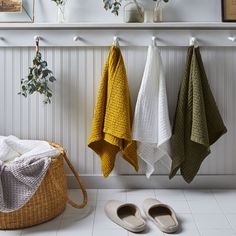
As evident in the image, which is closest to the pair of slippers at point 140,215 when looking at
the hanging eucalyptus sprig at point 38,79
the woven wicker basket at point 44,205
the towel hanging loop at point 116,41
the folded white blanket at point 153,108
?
the woven wicker basket at point 44,205

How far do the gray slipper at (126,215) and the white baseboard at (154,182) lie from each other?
0.23 m

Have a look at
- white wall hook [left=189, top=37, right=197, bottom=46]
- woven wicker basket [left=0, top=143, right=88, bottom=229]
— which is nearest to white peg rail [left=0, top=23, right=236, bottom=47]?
white wall hook [left=189, top=37, right=197, bottom=46]

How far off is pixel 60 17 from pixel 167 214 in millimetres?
1015

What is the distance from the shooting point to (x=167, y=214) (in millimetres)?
1521

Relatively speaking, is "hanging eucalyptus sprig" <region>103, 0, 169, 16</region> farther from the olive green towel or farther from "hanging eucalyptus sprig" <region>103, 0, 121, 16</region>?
the olive green towel

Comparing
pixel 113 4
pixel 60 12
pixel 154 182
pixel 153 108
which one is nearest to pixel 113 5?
pixel 113 4

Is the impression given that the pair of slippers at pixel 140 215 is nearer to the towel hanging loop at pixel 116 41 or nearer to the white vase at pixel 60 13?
the towel hanging loop at pixel 116 41

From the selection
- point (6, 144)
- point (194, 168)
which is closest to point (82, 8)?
point (6, 144)

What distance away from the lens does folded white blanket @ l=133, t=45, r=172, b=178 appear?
1708mm

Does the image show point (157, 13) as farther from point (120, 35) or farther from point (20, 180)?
point (20, 180)

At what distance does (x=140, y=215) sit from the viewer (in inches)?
59.3

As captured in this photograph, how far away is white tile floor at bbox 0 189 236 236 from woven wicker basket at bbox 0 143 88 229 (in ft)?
0.09

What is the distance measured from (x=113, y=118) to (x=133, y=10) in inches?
20.3

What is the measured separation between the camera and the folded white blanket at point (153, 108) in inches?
67.2
